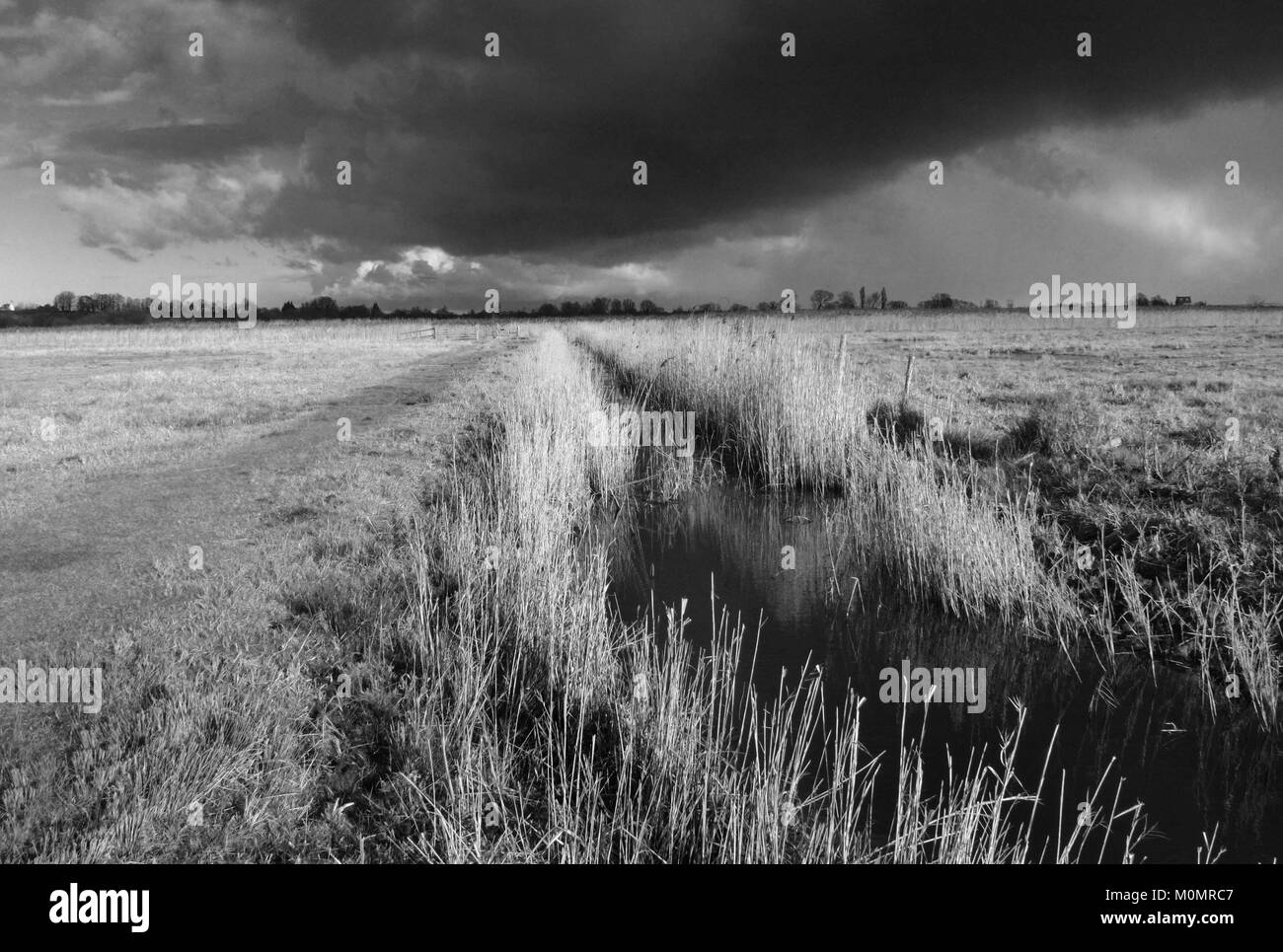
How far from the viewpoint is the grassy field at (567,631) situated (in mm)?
3141

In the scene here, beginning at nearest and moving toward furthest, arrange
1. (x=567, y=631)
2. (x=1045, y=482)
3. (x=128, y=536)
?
(x=567, y=631)
(x=128, y=536)
(x=1045, y=482)

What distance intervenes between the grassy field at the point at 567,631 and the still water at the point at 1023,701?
19 cm

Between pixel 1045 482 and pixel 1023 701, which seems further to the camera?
pixel 1045 482

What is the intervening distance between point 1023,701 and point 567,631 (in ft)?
10.3

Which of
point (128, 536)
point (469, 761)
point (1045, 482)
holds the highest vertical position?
point (1045, 482)

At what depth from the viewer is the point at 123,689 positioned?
13.0 feet

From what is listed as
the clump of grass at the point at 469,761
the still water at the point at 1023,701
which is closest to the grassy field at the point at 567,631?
the clump of grass at the point at 469,761

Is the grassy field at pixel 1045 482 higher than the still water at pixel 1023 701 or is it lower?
higher

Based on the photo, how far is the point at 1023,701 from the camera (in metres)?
4.92

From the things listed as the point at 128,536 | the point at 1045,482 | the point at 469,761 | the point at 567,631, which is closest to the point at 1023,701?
the point at 567,631

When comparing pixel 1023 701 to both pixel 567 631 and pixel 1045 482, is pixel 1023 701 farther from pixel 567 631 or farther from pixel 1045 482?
pixel 1045 482

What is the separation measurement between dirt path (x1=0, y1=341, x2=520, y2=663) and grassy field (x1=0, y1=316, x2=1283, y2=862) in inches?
7.9

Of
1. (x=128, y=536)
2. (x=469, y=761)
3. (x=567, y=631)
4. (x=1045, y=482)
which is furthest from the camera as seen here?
(x=1045, y=482)

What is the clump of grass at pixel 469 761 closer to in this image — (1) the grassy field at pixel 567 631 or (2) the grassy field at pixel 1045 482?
(1) the grassy field at pixel 567 631
